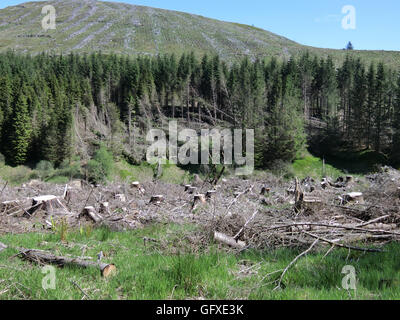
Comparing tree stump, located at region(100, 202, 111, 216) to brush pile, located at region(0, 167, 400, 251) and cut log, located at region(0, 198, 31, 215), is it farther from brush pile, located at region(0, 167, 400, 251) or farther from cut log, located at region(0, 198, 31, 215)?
cut log, located at region(0, 198, 31, 215)

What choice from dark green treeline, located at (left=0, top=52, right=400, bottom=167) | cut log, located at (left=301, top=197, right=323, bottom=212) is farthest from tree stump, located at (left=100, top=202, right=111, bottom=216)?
dark green treeline, located at (left=0, top=52, right=400, bottom=167)

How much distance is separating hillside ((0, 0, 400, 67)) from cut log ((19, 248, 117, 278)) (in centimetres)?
11982

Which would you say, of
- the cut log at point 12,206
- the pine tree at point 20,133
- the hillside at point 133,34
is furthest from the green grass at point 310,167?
the hillside at point 133,34

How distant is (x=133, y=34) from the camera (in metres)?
142

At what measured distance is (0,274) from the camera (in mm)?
3777

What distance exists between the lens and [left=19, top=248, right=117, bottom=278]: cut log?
3.96 m

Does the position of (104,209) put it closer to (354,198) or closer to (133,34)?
(354,198)

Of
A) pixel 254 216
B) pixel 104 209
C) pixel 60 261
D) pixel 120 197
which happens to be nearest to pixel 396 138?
pixel 120 197

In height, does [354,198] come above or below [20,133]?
below

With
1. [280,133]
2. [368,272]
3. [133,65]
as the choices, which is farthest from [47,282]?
[133,65]

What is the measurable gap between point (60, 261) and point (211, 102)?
48.6m

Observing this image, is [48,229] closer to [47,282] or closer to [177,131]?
[47,282]

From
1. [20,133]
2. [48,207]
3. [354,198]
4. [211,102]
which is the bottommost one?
[48,207]
